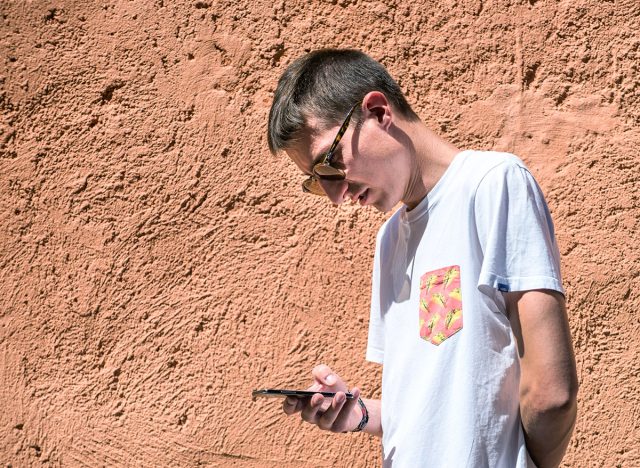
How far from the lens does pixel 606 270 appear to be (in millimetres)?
2357

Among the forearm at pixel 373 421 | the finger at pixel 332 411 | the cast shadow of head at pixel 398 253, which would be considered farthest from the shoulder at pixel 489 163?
the forearm at pixel 373 421

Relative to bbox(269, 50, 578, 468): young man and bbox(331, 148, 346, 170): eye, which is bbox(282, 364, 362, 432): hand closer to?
bbox(269, 50, 578, 468): young man

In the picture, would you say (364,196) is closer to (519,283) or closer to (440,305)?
(440,305)

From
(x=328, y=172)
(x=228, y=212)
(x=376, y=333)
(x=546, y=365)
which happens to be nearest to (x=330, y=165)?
(x=328, y=172)

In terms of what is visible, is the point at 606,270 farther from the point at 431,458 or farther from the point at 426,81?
the point at 431,458

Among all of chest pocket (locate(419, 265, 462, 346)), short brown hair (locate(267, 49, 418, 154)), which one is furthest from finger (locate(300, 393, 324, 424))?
short brown hair (locate(267, 49, 418, 154))

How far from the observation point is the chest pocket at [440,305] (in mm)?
1415

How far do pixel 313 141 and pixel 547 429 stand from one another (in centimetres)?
66

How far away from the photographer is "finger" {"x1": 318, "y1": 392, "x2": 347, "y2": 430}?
5.25 feet

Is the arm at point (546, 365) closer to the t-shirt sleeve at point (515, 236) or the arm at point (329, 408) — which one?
the t-shirt sleeve at point (515, 236)

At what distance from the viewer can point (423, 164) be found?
1573 mm

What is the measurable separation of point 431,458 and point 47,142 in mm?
1632

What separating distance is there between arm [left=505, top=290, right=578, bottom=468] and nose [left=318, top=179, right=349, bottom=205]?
402 mm

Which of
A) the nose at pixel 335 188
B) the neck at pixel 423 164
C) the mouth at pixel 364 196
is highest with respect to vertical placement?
the neck at pixel 423 164
